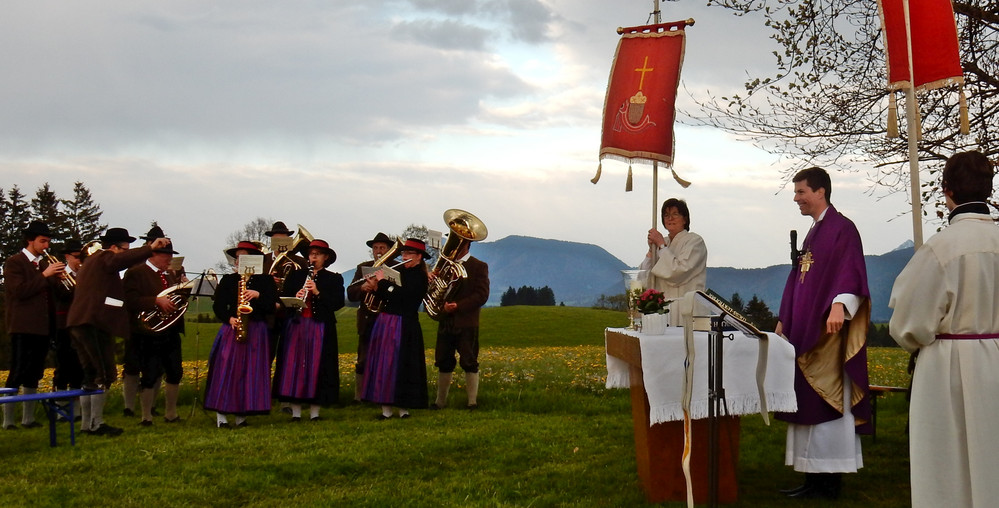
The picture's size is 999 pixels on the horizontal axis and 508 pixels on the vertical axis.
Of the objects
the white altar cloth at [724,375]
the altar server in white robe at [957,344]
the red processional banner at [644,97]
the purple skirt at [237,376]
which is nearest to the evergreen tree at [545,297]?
the purple skirt at [237,376]

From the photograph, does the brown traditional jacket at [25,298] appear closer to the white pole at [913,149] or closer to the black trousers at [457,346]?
the black trousers at [457,346]

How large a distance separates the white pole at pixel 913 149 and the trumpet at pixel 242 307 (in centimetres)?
708

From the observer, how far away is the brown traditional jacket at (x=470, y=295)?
11.6 meters

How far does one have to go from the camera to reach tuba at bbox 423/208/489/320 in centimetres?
1138

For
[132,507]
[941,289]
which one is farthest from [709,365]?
[132,507]

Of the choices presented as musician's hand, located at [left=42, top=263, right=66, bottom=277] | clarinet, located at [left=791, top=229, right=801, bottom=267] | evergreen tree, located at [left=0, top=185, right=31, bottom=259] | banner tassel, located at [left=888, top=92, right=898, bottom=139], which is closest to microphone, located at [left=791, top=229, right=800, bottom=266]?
clarinet, located at [left=791, top=229, right=801, bottom=267]

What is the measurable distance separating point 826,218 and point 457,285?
5833mm

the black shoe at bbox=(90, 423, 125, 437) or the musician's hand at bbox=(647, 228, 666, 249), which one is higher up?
the musician's hand at bbox=(647, 228, 666, 249)

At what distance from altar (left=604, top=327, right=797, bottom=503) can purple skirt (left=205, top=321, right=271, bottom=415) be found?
557cm

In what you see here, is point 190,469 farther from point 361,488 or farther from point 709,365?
point 709,365

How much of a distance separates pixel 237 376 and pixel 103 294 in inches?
68.2

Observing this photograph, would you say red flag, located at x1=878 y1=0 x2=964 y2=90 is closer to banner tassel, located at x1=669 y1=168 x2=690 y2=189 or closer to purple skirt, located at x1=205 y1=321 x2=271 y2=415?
banner tassel, located at x1=669 y1=168 x2=690 y2=189

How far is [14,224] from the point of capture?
54.8 m

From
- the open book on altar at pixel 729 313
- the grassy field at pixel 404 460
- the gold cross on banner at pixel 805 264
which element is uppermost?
the gold cross on banner at pixel 805 264
